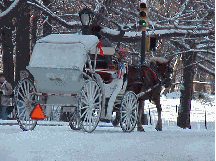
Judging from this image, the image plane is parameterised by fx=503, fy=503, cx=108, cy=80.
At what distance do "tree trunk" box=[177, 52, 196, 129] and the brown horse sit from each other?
23.1 ft

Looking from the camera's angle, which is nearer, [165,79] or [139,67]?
[139,67]

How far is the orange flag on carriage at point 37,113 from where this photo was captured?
1120 centimetres

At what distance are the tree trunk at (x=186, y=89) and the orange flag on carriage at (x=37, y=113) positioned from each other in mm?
13249

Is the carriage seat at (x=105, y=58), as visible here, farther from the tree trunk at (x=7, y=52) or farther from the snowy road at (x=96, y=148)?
the tree trunk at (x=7, y=52)

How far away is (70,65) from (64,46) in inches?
23.4

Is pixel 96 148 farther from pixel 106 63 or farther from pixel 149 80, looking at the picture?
pixel 149 80

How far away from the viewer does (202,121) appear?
30453 millimetres

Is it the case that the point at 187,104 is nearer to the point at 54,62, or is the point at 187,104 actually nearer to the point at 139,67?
the point at 139,67

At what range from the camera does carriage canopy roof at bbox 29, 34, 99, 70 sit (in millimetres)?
11211

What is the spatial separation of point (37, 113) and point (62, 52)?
1.49m

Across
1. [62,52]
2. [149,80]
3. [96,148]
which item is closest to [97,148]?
[96,148]

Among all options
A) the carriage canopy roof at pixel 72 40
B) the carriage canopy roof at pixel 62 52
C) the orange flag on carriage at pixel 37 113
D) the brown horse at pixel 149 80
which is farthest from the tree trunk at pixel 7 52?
the orange flag on carriage at pixel 37 113

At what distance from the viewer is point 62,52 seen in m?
11.4

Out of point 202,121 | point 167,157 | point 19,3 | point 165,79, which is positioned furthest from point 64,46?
point 202,121
